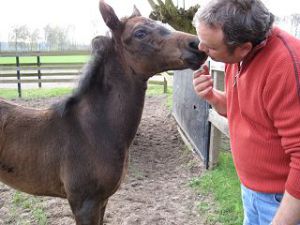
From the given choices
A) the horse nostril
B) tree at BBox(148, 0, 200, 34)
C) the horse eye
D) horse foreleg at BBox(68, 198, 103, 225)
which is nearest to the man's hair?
the horse nostril

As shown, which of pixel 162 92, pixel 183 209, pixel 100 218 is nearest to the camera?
pixel 100 218

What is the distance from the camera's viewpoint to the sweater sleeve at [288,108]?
1279 mm

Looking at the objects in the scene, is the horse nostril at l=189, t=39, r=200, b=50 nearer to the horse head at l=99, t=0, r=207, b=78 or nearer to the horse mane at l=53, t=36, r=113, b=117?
the horse head at l=99, t=0, r=207, b=78

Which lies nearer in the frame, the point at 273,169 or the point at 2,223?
the point at 273,169

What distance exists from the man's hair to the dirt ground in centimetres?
247

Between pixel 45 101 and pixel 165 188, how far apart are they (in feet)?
20.0

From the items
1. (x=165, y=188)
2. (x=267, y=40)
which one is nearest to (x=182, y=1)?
(x=165, y=188)

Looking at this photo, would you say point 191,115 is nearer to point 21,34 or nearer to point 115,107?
point 115,107

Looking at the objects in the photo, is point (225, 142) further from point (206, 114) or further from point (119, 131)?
point (119, 131)

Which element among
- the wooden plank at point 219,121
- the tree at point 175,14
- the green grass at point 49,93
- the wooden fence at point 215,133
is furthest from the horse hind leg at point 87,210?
the green grass at point 49,93

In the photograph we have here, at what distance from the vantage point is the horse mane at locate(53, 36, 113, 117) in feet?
8.65

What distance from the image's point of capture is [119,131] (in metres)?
2.66

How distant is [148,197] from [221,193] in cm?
82

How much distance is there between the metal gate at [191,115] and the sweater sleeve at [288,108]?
330 cm
